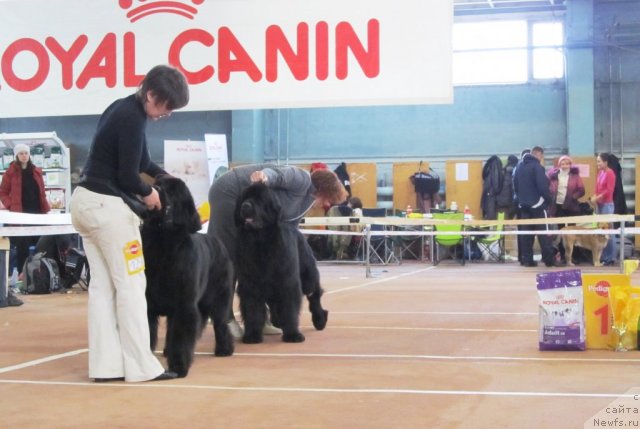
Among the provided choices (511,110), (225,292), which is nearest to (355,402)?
(225,292)

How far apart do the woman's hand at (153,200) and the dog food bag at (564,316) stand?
208cm

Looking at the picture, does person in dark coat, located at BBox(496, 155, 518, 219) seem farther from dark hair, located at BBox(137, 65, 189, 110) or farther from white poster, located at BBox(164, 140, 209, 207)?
dark hair, located at BBox(137, 65, 189, 110)

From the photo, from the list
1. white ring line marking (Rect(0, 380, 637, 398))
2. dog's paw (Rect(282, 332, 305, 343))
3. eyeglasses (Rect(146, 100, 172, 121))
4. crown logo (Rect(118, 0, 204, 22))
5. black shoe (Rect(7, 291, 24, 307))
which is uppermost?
crown logo (Rect(118, 0, 204, 22))

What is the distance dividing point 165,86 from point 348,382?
140cm

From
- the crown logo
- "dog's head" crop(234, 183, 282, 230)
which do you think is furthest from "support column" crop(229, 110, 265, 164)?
"dog's head" crop(234, 183, 282, 230)

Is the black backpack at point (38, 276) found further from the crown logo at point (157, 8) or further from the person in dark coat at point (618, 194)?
the person in dark coat at point (618, 194)

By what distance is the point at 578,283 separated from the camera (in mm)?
4500

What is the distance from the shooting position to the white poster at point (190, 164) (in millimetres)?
15312

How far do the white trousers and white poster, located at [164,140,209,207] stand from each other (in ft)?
37.4

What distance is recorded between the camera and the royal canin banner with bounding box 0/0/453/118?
24.7ft

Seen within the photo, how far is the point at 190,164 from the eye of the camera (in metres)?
15.7

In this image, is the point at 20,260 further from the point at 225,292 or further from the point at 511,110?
the point at 511,110

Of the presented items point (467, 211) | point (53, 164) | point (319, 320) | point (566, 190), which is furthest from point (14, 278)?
point (467, 211)


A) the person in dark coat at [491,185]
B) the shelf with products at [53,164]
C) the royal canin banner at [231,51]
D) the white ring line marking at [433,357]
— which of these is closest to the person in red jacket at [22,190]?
the royal canin banner at [231,51]
